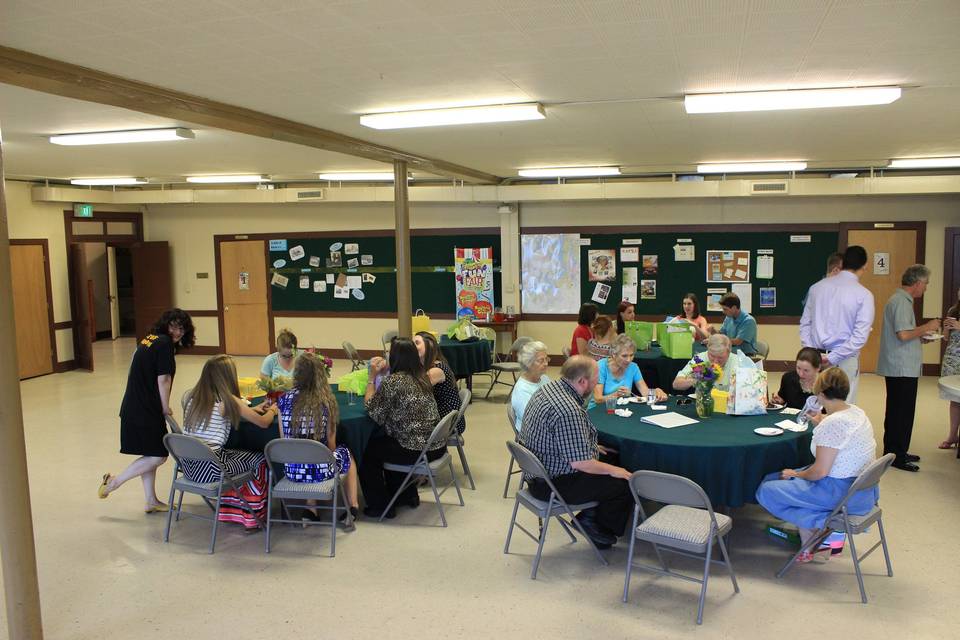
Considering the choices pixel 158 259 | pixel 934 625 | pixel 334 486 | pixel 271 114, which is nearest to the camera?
pixel 934 625

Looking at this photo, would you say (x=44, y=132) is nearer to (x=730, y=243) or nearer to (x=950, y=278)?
(x=730, y=243)

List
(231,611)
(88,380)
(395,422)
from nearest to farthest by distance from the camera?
(231,611), (395,422), (88,380)

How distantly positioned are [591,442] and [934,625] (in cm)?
189

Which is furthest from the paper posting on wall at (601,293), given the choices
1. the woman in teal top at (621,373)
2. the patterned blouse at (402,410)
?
the patterned blouse at (402,410)

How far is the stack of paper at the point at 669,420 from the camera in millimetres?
4477

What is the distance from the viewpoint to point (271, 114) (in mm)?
5633

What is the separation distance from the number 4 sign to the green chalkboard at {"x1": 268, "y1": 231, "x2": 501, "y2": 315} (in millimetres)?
5465

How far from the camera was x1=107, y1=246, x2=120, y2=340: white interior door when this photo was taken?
614 inches

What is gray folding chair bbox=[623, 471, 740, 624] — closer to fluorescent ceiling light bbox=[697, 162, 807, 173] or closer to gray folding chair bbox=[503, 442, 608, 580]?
gray folding chair bbox=[503, 442, 608, 580]

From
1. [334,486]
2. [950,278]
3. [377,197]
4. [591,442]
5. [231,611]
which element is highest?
[377,197]

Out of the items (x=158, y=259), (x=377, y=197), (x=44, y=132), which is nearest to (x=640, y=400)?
(x=44, y=132)

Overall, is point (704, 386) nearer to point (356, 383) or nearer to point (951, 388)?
point (951, 388)

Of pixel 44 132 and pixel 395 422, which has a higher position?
pixel 44 132

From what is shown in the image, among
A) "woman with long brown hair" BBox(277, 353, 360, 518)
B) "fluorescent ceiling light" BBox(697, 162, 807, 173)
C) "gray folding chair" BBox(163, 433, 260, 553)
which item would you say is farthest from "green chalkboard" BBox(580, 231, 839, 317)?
"gray folding chair" BBox(163, 433, 260, 553)
